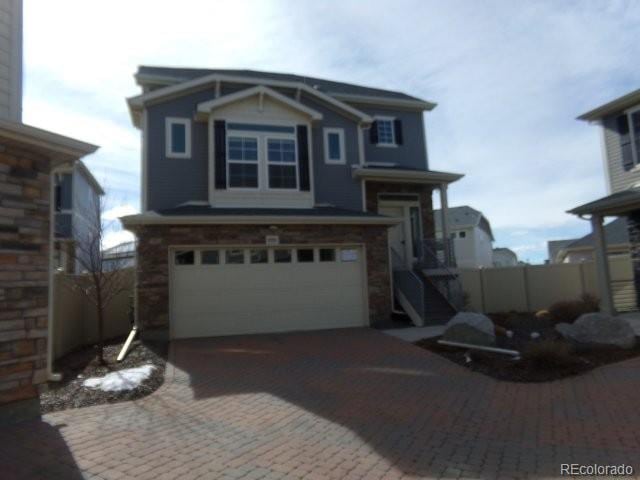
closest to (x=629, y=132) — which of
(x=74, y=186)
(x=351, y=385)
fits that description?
(x=351, y=385)

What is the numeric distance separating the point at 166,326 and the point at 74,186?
1662cm

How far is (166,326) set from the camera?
38.5ft

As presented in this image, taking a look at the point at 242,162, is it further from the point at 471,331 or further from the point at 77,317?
the point at 471,331

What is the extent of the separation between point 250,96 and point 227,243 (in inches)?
200

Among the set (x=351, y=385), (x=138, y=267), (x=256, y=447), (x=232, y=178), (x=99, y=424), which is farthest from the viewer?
(x=232, y=178)

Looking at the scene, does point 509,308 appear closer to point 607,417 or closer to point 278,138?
point 278,138

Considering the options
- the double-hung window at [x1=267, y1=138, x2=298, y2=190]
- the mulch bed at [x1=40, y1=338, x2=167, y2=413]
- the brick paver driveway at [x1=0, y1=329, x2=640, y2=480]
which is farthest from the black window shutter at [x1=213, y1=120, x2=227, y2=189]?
the brick paver driveway at [x1=0, y1=329, x2=640, y2=480]

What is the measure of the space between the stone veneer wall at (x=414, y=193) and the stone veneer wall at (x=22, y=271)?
11.8 meters

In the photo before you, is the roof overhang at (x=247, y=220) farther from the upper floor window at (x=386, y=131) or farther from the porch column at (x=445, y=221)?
the upper floor window at (x=386, y=131)

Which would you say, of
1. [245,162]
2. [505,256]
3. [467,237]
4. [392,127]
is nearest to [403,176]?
[392,127]

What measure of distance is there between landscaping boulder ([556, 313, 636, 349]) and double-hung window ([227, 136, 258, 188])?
9336mm

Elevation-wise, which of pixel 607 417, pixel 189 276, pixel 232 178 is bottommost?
pixel 607 417

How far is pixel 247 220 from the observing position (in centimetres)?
1251

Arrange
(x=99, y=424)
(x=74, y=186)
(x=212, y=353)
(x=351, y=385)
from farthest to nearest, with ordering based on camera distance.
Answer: (x=74, y=186) → (x=212, y=353) → (x=351, y=385) → (x=99, y=424)
